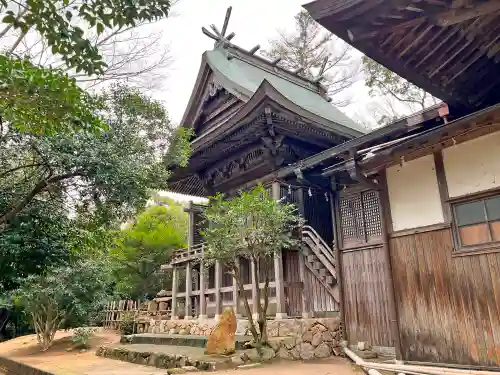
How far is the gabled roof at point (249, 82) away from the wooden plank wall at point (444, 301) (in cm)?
460

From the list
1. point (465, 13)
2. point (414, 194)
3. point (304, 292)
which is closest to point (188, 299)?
point (304, 292)

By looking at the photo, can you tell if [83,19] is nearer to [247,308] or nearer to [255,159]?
[247,308]

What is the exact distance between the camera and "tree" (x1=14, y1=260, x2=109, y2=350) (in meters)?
14.1

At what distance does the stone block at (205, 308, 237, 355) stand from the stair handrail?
2.91m

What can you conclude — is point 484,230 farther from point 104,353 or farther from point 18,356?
point 18,356

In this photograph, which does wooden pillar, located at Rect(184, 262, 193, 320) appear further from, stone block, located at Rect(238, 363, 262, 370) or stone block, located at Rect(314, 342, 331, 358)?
stone block, located at Rect(238, 363, 262, 370)

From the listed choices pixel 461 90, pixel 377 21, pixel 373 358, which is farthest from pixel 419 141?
pixel 373 358

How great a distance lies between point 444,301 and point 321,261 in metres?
4.08

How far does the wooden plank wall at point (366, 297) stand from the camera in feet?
23.6

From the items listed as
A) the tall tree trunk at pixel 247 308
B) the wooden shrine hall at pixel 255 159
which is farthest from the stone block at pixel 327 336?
the tall tree trunk at pixel 247 308

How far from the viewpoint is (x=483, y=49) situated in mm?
4797

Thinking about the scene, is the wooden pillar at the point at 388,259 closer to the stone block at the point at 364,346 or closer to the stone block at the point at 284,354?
the stone block at the point at 364,346

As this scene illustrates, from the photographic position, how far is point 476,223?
5473 millimetres

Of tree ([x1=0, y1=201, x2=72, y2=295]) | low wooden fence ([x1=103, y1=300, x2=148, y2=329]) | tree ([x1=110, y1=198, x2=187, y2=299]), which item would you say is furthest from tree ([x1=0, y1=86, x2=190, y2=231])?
tree ([x1=110, y1=198, x2=187, y2=299])
